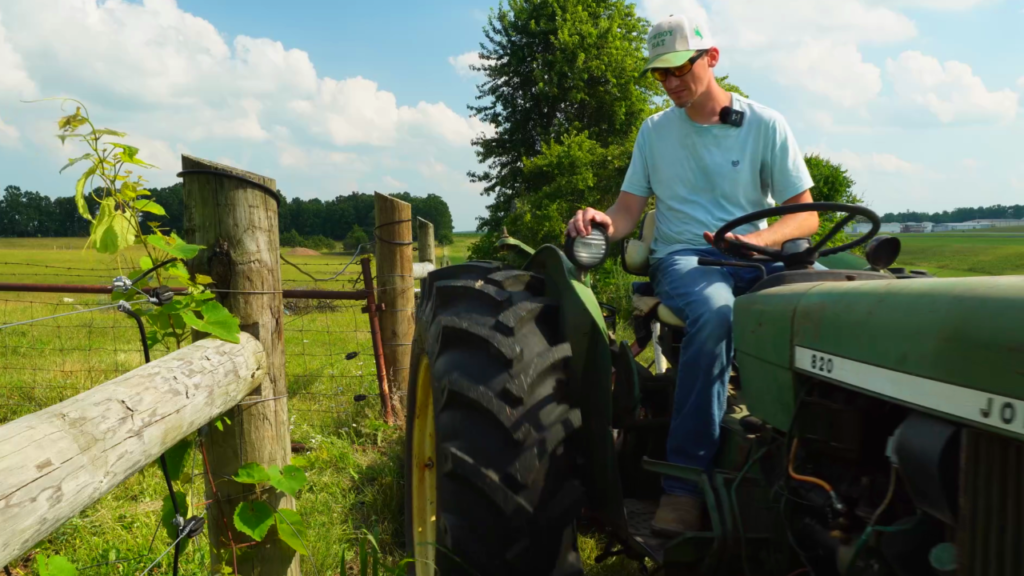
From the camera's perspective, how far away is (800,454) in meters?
2.00

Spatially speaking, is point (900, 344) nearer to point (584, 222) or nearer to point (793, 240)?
point (793, 240)

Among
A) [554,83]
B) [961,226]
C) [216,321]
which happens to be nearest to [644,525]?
[216,321]

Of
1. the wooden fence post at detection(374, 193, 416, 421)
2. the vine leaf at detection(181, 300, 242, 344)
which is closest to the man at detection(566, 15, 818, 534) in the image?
the vine leaf at detection(181, 300, 242, 344)

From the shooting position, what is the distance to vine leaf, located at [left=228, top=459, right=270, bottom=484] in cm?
223

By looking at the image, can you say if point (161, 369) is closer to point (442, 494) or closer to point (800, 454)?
point (442, 494)

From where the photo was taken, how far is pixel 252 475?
2238 mm

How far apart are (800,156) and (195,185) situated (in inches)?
83.3

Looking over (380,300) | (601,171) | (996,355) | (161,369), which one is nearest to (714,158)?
(996,355)

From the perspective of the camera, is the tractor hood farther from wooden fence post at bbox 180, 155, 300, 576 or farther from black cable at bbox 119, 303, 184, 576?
black cable at bbox 119, 303, 184, 576

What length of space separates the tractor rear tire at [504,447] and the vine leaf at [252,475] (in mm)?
510

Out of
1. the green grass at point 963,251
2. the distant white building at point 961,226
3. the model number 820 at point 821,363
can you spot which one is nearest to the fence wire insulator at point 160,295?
the model number 820 at point 821,363

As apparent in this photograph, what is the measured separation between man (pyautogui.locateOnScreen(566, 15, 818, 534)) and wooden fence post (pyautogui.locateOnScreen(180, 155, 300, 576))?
1009 mm

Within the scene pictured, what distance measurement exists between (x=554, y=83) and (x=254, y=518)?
2492 cm

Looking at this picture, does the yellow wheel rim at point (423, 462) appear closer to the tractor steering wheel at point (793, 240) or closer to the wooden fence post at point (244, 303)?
the wooden fence post at point (244, 303)
